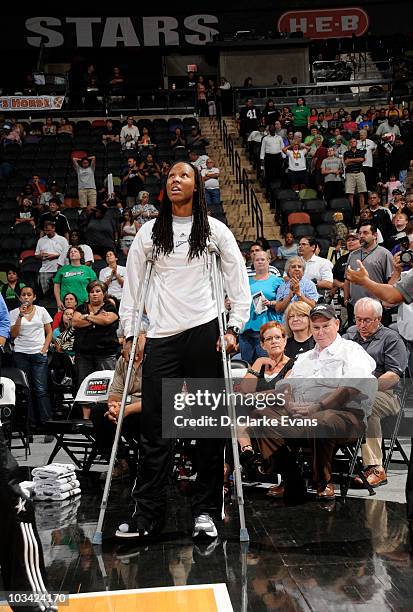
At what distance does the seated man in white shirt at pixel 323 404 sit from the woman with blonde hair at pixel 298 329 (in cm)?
77

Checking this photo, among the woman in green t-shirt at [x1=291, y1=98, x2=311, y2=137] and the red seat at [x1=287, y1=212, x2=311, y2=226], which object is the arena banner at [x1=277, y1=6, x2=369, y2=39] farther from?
the red seat at [x1=287, y1=212, x2=311, y2=226]

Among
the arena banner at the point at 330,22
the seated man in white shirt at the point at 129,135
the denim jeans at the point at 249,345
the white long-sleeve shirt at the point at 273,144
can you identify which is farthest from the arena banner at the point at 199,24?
the denim jeans at the point at 249,345

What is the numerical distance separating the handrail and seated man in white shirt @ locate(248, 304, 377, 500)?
8.32 metres

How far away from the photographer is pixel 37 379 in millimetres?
8703

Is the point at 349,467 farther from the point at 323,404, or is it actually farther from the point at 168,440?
the point at 168,440

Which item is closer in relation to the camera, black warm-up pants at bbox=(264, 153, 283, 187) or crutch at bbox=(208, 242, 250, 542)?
crutch at bbox=(208, 242, 250, 542)

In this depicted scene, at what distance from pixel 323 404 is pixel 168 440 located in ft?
4.13

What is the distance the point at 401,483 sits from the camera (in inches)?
227

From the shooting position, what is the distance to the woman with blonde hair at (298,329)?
6.45 m

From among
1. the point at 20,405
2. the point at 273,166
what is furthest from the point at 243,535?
the point at 273,166

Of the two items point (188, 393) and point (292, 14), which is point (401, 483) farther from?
point (292, 14)

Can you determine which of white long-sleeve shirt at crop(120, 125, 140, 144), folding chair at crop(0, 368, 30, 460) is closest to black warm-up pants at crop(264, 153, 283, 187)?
white long-sleeve shirt at crop(120, 125, 140, 144)

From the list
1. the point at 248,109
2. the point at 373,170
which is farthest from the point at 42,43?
the point at 373,170

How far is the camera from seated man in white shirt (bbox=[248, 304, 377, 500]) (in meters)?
5.16
